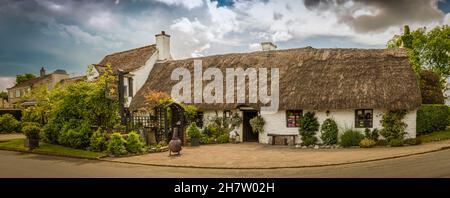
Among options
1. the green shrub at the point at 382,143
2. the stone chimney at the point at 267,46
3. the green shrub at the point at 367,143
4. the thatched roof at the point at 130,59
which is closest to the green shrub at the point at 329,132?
the green shrub at the point at 367,143

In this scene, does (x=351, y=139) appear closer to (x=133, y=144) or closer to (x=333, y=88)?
(x=333, y=88)

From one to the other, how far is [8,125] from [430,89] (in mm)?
35692

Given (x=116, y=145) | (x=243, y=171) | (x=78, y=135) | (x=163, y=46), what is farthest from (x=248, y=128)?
(x=163, y=46)

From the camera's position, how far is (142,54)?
31734 millimetres

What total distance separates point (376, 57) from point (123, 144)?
16893 millimetres

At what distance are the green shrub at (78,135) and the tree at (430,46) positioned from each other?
29445 millimetres

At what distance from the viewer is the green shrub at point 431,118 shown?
21094 mm

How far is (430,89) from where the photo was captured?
81.9 ft

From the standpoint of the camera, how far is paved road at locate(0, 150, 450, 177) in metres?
11.7

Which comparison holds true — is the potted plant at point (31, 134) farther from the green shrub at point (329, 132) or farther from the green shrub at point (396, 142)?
the green shrub at point (396, 142)

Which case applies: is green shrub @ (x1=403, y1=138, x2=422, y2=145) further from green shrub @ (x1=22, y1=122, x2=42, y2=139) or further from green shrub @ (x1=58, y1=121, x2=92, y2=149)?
green shrub @ (x1=22, y1=122, x2=42, y2=139)
